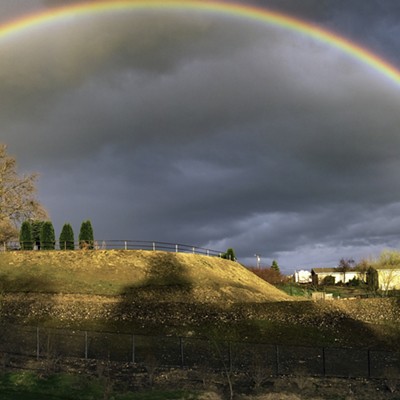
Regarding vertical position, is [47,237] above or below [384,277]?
above

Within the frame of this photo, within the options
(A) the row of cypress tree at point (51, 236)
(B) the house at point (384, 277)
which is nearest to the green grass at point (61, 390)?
(A) the row of cypress tree at point (51, 236)

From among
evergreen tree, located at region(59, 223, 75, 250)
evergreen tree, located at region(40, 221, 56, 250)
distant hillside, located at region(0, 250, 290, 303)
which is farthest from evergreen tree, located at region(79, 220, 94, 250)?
distant hillside, located at region(0, 250, 290, 303)

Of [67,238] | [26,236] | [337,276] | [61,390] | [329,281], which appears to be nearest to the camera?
[61,390]

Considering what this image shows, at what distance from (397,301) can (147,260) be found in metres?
28.7

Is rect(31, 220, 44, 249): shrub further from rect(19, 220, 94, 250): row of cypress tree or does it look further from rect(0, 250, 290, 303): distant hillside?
rect(0, 250, 290, 303): distant hillside

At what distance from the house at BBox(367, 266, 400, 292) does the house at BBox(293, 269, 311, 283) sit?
44.6 metres

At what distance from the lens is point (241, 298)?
51031mm

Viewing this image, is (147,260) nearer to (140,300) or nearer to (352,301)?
(140,300)

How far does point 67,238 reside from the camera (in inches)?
2805

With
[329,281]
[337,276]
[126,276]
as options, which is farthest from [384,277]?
[126,276]

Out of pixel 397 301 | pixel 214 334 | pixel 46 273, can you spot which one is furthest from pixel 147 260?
pixel 397 301

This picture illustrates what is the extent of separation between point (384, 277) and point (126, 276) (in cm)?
5168

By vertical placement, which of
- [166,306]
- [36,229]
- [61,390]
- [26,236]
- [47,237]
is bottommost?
[61,390]

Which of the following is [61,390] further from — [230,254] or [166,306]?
[230,254]
